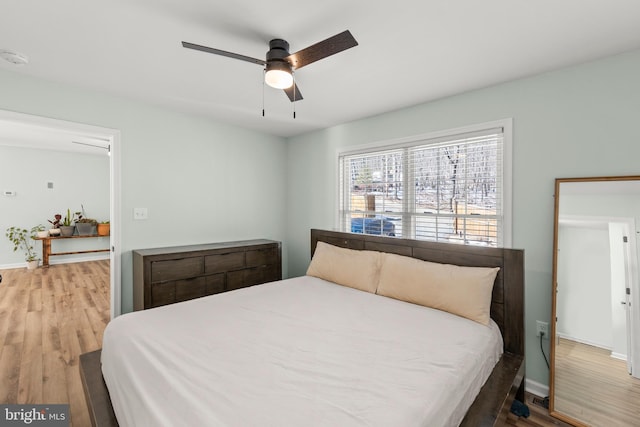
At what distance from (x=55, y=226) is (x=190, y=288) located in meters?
5.12

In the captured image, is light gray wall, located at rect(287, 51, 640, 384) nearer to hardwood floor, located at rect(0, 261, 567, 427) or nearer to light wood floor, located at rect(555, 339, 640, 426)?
light wood floor, located at rect(555, 339, 640, 426)

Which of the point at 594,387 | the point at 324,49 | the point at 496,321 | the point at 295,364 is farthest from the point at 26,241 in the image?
the point at 594,387

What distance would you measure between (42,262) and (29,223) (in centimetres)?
84

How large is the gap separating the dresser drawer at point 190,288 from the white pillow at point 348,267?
3.86 feet

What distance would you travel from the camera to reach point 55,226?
19.7ft

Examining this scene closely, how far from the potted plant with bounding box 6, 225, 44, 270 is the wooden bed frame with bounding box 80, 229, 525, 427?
5.44 meters

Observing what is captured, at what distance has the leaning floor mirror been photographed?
6.01ft

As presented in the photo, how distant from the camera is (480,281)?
6.98 ft

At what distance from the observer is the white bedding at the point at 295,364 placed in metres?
1.09

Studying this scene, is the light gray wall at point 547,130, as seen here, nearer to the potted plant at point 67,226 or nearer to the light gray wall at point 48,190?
the potted plant at point 67,226

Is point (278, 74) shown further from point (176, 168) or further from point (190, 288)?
point (190, 288)

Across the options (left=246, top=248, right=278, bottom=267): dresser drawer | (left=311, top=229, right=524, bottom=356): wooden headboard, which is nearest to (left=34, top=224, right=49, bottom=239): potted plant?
(left=246, top=248, right=278, bottom=267): dresser drawer

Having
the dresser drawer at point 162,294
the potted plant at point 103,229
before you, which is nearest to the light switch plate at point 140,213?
the dresser drawer at point 162,294

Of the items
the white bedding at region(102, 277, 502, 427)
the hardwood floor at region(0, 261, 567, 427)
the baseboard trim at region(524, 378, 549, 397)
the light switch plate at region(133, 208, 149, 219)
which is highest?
the light switch plate at region(133, 208, 149, 219)
